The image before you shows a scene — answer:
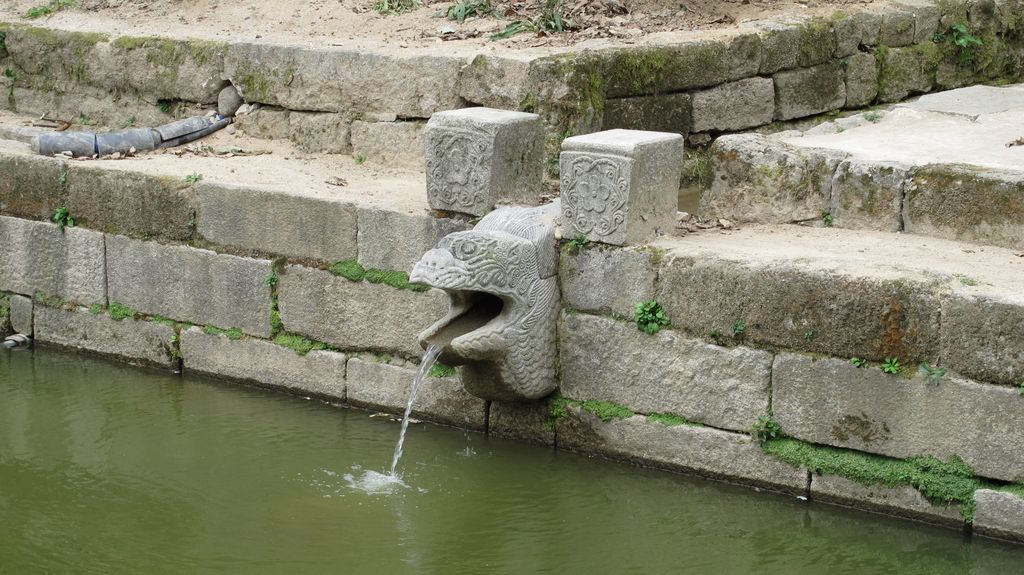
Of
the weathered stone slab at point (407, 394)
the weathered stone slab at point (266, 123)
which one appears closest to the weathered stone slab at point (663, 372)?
the weathered stone slab at point (407, 394)

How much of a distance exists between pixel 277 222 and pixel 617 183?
234cm

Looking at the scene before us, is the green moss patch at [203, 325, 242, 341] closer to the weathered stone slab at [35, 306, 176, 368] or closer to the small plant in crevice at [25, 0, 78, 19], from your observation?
the weathered stone slab at [35, 306, 176, 368]

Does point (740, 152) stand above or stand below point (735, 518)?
above

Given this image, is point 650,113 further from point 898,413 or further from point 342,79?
point 898,413

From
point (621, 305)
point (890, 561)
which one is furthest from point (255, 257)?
point (890, 561)

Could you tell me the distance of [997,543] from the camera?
5980 mm

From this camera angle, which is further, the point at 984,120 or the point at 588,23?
the point at 588,23

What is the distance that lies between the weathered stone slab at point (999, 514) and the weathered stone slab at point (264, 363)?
373cm

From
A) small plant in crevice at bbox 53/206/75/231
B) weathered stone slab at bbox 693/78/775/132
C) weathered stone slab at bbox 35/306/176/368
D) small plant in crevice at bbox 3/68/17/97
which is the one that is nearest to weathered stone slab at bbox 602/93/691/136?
weathered stone slab at bbox 693/78/775/132

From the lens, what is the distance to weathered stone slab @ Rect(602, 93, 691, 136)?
8.52 meters

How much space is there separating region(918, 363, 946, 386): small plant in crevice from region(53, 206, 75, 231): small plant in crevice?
5.65 metres

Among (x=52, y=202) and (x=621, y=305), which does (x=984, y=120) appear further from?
(x=52, y=202)

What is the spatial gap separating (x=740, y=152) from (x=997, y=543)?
2579mm

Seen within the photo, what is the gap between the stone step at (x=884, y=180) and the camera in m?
6.75
